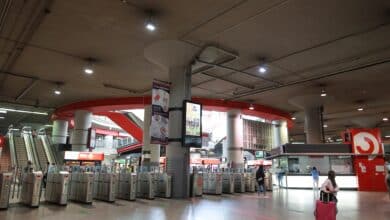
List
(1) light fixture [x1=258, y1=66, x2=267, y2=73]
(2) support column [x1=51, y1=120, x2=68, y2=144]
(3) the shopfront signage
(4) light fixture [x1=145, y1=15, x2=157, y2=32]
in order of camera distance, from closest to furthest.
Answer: (4) light fixture [x1=145, y1=15, x2=157, y2=32]
(1) light fixture [x1=258, y1=66, x2=267, y2=73]
(3) the shopfront signage
(2) support column [x1=51, y1=120, x2=68, y2=144]

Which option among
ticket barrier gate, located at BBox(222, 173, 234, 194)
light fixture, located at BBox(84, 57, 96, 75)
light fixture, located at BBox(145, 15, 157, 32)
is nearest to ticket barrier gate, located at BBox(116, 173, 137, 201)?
light fixture, located at BBox(84, 57, 96, 75)

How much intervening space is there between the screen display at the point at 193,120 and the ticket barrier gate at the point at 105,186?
3.44m

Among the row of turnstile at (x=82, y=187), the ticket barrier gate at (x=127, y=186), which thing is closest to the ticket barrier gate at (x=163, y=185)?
the row of turnstile at (x=82, y=187)

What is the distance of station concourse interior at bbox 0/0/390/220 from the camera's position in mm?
9172

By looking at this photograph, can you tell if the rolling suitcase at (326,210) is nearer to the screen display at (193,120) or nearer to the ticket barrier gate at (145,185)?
the screen display at (193,120)

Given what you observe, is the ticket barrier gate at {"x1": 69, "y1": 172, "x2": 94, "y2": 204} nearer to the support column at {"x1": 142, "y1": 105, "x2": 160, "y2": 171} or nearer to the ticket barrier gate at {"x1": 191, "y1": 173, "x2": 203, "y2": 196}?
the ticket barrier gate at {"x1": 191, "y1": 173, "x2": 203, "y2": 196}

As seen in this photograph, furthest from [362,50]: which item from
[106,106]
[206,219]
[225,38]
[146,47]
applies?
[106,106]

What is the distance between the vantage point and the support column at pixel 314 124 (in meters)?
20.5

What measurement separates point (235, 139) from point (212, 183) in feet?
18.5

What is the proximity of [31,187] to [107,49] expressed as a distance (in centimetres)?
Answer: 591

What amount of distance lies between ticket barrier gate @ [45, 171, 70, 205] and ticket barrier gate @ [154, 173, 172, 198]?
395cm

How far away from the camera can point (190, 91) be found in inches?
533

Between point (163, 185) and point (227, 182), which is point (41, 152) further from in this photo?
point (227, 182)

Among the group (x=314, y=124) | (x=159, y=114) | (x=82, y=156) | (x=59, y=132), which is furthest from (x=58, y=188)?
(x=314, y=124)
